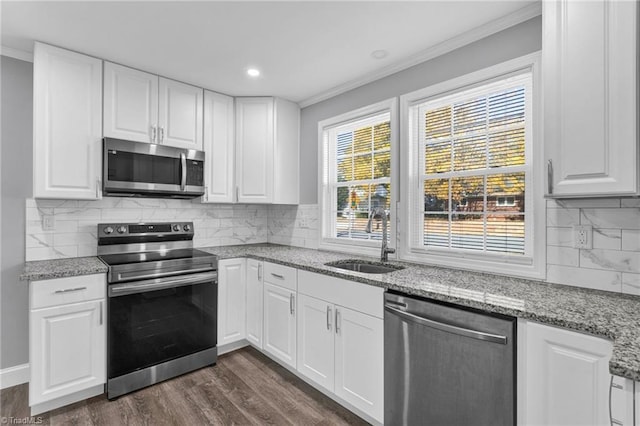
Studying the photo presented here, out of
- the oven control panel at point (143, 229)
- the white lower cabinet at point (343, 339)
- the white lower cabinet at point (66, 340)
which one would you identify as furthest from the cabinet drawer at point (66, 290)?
the white lower cabinet at point (343, 339)

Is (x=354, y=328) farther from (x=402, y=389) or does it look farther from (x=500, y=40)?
(x=500, y=40)

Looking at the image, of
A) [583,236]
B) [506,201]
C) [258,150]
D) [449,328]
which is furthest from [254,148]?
[583,236]

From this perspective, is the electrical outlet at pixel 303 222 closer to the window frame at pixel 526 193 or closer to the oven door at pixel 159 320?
the oven door at pixel 159 320

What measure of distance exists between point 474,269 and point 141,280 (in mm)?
2352

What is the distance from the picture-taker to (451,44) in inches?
89.0

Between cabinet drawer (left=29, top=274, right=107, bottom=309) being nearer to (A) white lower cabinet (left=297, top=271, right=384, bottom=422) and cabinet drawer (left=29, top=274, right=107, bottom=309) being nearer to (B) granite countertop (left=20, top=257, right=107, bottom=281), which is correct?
(B) granite countertop (left=20, top=257, right=107, bottom=281)

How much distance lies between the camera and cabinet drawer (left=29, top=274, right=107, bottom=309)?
2078 millimetres

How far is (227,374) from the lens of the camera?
8.77ft

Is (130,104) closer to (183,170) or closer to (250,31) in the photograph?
(183,170)

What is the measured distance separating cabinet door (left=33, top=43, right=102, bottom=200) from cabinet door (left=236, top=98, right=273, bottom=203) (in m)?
1.23

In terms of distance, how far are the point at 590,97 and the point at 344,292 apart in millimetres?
1607

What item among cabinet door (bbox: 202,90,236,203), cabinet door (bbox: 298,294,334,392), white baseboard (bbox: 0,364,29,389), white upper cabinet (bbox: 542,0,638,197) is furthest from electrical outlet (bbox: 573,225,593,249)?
white baseboard (bbox: 0,364,29,389)

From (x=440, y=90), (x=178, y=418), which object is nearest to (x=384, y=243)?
(x=440, y=90)

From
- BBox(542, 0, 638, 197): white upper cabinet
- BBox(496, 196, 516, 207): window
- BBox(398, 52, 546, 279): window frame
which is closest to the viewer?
BBox(542, 0, 638, 197): white upper cabinet
